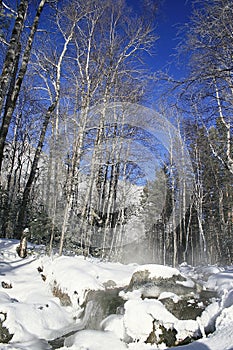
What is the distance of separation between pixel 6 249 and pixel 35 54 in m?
7.04

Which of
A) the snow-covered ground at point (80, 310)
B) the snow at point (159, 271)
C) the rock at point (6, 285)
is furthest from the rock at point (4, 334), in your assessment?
the snow at point (159, 271)

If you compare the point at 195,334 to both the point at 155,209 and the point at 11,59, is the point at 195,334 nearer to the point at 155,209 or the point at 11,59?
the point at 11,59

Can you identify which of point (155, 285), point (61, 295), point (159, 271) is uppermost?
point (159, 271)

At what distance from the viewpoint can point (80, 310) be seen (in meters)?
5.13

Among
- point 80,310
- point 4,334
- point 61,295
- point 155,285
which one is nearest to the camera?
point 4,334

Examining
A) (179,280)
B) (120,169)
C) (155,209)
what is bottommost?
(179,280)

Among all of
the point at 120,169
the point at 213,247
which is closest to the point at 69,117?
the point at 120,169

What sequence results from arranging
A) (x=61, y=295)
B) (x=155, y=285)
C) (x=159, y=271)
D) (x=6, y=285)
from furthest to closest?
1. (x=6, y=285)
2. (x=61, y=295)
3. (x=159, y=271)
4. (x=155, y=285)

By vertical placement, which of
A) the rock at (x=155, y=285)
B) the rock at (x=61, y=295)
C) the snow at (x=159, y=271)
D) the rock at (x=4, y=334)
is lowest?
the rock at (x=4, y=334)

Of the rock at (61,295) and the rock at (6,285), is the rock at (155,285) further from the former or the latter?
the rock at (6,285)

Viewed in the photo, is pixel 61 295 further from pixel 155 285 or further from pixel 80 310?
pixel 155 285

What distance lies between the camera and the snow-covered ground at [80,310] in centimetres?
349

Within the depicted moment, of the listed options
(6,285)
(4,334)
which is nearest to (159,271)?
(4,334)

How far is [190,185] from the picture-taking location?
15.2 meters
